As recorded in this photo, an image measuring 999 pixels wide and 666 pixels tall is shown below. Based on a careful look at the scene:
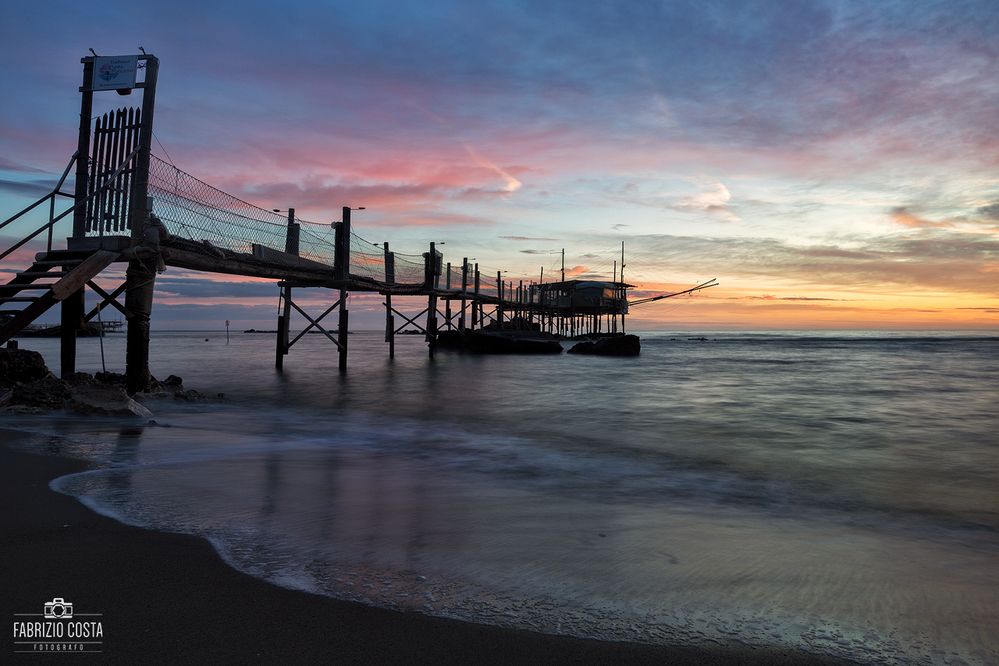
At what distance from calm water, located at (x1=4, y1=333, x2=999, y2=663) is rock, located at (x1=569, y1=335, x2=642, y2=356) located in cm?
3651

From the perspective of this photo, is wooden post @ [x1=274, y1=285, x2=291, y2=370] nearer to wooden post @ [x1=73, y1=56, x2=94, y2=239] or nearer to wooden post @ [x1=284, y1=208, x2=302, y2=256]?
wooden post @ [x1=284, y1=208, x2=302, y2=256]

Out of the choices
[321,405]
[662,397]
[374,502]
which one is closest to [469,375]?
[662,397]

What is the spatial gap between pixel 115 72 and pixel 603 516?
13.8m

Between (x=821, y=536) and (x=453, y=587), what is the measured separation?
362 centimetres

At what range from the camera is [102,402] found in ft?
33.7

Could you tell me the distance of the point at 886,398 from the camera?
73.3 feet

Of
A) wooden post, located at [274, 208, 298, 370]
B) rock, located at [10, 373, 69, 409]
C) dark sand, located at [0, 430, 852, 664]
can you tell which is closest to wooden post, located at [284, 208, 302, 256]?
wooden post, located at [274, 208, 298, 370]

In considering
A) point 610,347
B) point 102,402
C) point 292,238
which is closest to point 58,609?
point 102,402

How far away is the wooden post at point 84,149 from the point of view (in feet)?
41.0

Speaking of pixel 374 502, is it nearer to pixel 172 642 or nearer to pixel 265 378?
pixel 172 642

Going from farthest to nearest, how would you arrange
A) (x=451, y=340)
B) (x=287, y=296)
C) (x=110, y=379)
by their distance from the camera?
1. (x=451, y=340)
2. (x=287, y=296)
3. (x=110, y=379)

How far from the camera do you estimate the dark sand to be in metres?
2.62

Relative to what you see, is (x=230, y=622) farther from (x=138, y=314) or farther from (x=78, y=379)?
(x=78, y=379)

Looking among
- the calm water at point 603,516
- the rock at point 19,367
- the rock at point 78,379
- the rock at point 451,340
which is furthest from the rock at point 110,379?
the rock at point 451,340
